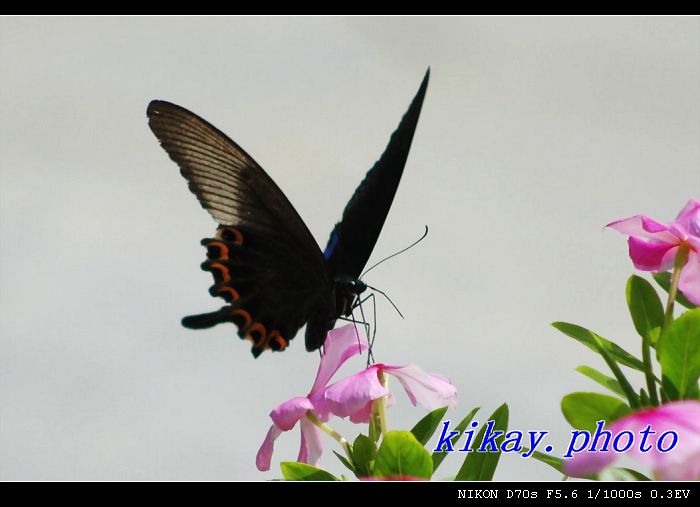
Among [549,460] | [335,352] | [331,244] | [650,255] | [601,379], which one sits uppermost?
[331,244]

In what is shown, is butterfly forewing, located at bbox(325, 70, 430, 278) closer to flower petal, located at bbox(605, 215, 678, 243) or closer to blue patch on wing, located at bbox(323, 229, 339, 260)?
blue patch on wing, located at bbox(323, 229, 339, 260)

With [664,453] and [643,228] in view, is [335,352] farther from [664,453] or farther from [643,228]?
[664,453]

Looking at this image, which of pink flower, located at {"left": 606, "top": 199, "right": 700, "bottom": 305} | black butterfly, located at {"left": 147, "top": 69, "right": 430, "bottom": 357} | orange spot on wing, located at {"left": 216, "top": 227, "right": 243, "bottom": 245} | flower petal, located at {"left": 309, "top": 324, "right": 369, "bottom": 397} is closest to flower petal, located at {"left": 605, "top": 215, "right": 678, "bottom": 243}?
pink flower, located at {"left": 606, "top": 199, "right": 700, "bottom": 305}

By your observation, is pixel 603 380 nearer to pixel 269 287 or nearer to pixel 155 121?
pixel 269 287

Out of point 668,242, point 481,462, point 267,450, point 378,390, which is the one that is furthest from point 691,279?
point 267,450

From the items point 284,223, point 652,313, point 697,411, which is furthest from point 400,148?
point 697,411

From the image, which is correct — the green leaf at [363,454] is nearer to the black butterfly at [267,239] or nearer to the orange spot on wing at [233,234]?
the black butterfly at [267,239]
